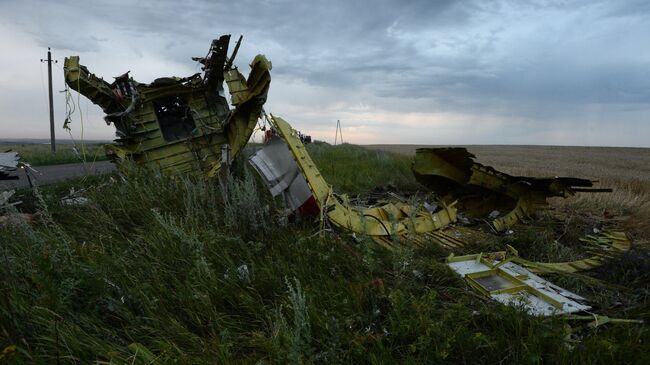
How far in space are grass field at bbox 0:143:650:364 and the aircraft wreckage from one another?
24 cm

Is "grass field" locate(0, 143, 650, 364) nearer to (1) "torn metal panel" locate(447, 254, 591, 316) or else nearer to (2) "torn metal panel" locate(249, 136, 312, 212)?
(1) "torn metal panel" locate(447, 254, 591, 316)

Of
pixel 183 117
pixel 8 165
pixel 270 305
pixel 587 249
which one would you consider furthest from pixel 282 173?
pixel 183 117

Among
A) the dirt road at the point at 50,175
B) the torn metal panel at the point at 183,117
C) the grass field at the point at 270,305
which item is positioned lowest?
the grass field at the point at 270,305

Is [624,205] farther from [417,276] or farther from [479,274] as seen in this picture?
[417,276]

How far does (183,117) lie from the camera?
9078 millimetres

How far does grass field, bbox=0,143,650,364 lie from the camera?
6.44ft

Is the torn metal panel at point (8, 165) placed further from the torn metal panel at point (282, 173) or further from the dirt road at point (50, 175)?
the torn metal panel at point (282, 173)

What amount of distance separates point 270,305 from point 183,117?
759 cm

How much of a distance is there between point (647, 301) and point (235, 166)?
6.51 metres

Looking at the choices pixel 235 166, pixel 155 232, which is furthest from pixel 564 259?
pixel 235 166

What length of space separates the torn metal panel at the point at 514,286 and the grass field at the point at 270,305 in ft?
0.38

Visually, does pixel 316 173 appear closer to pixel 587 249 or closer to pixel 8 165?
pixel 587 249

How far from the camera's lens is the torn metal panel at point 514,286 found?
2408mm

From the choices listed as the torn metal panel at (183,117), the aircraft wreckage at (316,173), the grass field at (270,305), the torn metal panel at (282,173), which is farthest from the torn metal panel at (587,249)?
the torn metal panel at (183,117)
